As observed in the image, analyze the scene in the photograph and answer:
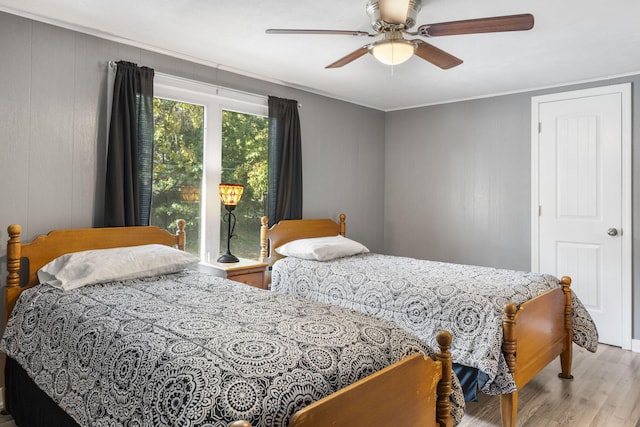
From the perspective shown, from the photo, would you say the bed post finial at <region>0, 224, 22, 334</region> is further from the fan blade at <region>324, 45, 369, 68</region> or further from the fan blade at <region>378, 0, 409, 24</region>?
the fan blade at <region>378, 0, 409, 24</region>

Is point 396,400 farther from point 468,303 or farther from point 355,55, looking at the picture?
point 355,55

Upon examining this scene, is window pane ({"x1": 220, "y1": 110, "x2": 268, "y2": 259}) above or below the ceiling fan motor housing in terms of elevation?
below

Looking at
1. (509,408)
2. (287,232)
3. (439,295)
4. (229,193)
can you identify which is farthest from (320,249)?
(509,408)

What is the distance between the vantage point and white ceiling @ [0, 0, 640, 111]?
8.16 ft

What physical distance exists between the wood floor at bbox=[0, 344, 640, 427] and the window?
173 cm

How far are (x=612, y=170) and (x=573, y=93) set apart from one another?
0.79m

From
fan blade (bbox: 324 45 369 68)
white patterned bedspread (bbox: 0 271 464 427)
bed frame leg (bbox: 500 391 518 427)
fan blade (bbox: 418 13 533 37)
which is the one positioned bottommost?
bed frame leg (bbox: 500 391 518 427)

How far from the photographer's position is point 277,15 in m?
2.61

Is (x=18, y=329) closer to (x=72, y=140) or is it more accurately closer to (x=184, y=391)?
(x=72, y=140)

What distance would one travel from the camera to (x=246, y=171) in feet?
13.0

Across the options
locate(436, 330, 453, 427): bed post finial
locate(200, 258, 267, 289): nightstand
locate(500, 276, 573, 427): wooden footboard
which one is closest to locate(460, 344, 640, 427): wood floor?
locate(500, 276, 573, 427): wooden footboard

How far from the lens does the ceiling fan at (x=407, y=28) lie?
6.75ft

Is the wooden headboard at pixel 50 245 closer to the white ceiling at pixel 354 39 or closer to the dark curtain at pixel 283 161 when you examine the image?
the dark curtain at pixel 283 161

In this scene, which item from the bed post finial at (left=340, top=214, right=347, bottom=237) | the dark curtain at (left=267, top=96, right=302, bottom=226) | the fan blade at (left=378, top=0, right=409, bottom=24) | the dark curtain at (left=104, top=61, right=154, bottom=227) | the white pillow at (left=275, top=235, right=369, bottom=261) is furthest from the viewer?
the bed post finial at (left=340, top=214, right=347, bottom=237)
